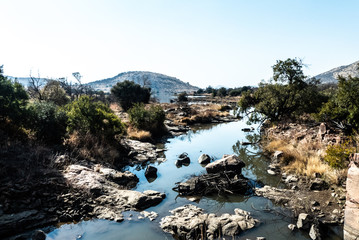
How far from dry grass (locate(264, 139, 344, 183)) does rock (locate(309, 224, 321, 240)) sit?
326 cm

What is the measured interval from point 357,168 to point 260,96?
15601mm

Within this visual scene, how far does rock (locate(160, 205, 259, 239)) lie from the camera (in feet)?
22.9

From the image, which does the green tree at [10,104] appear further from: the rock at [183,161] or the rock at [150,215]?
the rock at [183,161]

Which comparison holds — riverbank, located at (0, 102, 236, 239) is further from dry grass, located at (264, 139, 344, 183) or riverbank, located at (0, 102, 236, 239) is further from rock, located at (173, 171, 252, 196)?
dry grass, located at (264, 139, 344, 183)

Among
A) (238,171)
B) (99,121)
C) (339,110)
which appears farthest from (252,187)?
(99,121)

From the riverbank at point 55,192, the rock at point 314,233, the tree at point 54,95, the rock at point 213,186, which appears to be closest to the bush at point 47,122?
the riverbank at point 55,192

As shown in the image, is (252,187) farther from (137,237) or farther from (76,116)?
(76,116)

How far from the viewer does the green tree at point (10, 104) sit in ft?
37.9

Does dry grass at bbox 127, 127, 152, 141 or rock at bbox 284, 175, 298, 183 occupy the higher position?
dry grass at bbox 127, 127, 152, 141

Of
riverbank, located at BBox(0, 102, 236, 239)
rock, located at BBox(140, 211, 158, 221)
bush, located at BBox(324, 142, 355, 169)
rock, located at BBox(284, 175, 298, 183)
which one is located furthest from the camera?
rock, located at BBox(284, 175, 298, 183)

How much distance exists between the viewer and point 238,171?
1159cm

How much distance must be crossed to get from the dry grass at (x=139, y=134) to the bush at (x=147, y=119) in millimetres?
977

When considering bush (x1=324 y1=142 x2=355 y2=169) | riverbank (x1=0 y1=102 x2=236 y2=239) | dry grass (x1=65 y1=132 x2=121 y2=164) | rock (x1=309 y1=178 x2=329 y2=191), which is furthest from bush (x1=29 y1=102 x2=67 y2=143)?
bush (x1=324 y1=142 x2=355 y2=169)

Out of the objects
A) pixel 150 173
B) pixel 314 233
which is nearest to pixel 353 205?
pixel 314 233
